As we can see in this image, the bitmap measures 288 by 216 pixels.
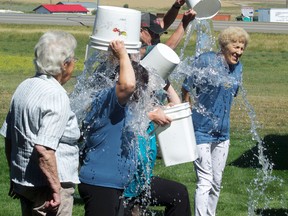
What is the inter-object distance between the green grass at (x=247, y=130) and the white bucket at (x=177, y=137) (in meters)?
1.52

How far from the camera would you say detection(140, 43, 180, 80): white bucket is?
524 cm

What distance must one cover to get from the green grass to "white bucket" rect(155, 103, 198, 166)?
4.97 feet

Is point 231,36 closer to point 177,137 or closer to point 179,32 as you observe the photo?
point 179,32

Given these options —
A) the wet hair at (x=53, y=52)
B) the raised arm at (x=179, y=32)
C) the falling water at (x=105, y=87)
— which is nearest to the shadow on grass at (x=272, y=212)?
the raised arm at (x=179, y=32)

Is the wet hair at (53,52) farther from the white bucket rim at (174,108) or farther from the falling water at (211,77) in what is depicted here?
the falling water at (211,77)

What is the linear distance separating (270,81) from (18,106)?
18.4 metres

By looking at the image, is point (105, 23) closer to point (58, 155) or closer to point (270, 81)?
point (58, 155)

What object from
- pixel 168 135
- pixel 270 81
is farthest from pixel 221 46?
pixel 270 81

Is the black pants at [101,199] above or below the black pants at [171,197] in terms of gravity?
above

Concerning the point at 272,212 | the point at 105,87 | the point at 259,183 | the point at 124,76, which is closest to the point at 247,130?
the point at 259,183

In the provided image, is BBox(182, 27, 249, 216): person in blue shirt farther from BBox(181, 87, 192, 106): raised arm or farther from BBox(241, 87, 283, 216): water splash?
BBox(241, 87, 283, 216): water splash

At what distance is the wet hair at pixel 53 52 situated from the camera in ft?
14.7

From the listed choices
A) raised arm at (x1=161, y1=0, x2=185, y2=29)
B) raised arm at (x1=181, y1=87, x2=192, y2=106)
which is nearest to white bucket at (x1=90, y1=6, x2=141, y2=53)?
raised arm at (x1=161, y1=0, x2=185, y2=29)

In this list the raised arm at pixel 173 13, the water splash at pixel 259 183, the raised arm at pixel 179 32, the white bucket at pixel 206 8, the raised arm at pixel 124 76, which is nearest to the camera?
the raised arm at pixel 124 76
